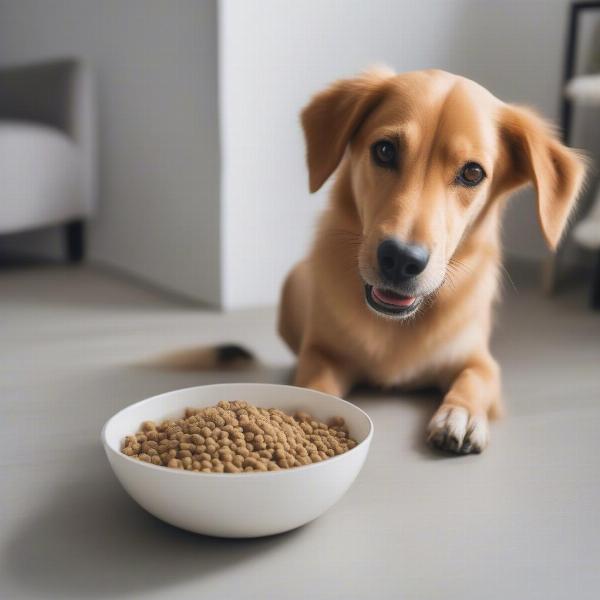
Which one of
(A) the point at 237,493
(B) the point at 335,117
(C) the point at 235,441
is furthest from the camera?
(B) the point at 335,117

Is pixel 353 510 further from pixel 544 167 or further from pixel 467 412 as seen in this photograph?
pixel 544 167

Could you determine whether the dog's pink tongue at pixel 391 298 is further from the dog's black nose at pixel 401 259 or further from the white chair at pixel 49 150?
the white chair at pixel 49 150

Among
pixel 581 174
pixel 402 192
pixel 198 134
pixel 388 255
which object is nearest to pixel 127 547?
pixel 388 255

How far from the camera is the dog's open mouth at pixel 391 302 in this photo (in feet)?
4.33

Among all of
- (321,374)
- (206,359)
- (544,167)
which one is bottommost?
(206,359)

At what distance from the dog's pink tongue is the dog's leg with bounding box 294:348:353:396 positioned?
0.97 feet

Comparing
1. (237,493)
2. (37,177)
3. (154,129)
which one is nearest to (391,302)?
(237,493)

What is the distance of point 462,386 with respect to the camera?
1.52 m

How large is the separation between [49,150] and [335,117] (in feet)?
6.44

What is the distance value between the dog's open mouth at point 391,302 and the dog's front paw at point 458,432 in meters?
0.22

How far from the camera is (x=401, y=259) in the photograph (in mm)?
1225

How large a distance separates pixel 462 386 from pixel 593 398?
40 centimetres

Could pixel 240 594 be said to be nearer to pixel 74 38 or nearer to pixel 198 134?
pixel 198 134

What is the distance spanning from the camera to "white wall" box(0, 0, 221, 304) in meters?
2.46
